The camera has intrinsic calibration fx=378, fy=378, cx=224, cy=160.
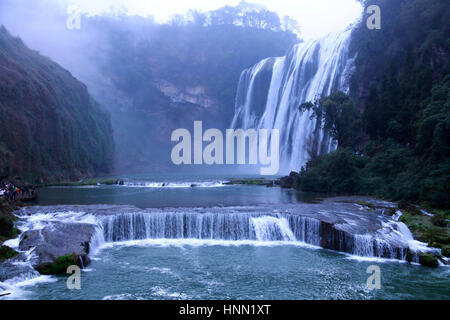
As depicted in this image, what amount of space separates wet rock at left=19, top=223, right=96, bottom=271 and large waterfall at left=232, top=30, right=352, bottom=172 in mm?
25429

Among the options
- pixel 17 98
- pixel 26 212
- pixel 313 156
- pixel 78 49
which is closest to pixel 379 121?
pixel 313 156

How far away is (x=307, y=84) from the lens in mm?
49375

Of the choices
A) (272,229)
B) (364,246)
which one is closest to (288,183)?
(272,229)

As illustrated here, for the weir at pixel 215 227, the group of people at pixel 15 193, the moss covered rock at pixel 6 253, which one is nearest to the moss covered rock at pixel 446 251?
the weir at pixel 215 227

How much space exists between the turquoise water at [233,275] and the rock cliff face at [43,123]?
2267 centimetres

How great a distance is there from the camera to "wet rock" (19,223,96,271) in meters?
13.0

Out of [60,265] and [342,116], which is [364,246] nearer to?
[60,265]

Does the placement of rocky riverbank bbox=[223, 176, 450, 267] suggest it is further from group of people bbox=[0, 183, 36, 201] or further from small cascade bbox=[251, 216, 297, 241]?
group of people bbox=[0, 183, 36, 201]

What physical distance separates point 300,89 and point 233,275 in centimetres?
4154

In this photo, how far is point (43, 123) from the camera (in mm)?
42156

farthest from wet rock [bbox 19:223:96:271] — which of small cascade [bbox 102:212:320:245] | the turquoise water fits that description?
small cascade [bbox 102:212:320:245]

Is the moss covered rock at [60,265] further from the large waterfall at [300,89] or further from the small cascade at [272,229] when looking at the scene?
the large waterfall at [300,89]

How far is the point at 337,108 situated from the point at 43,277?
28.0 metres

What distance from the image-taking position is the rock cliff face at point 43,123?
36.2 meters
